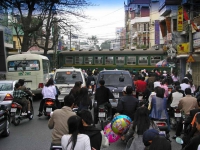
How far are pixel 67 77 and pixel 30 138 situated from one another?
7.79 metres

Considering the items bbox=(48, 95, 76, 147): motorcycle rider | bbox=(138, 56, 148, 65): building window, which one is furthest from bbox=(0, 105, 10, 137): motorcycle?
bbox=(138, 56, 148, 65): building window

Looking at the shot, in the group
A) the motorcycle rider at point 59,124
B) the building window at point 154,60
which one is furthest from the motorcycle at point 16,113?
the building window at point 154,60

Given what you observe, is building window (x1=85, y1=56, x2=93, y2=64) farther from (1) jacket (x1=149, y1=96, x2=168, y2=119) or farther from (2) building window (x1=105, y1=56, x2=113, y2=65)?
(1) jacket (x1=149, y1=96, x2=168, y2=119)

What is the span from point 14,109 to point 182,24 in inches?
934

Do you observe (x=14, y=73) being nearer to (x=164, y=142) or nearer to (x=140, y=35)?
(x=164, y=142)

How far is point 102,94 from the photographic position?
12039 mm

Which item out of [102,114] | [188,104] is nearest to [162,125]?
[188,104]

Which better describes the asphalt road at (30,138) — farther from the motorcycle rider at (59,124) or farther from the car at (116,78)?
the motorcycle rider at (59,124)

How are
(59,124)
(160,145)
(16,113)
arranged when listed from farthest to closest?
(16,113) → (59,124) → (160,145)

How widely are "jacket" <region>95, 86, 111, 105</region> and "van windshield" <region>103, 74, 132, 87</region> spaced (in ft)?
9.56

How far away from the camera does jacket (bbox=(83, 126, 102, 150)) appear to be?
5434 mm

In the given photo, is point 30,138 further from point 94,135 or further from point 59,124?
point 94,135

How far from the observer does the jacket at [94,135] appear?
543 centimetres

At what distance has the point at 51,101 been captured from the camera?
14.6 meters
